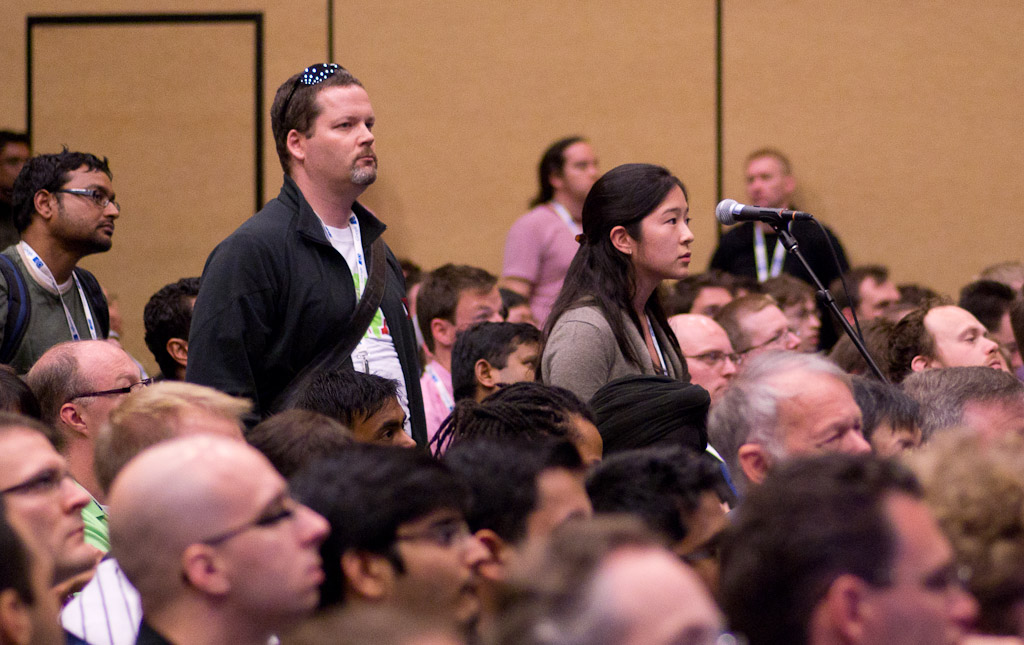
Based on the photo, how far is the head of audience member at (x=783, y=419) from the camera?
2.44m

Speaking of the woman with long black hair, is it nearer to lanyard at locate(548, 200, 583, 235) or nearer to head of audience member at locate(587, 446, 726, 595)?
head of audience member at locate(587, 446, 726, 595)

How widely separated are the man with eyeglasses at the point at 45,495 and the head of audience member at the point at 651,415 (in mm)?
1093

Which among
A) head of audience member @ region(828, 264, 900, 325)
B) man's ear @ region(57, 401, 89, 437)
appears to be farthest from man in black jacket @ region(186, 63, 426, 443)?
head of audience member @ region(828, 264, 900, 325)

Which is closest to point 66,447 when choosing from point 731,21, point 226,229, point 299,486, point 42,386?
point 42,386

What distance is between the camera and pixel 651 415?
2.72m

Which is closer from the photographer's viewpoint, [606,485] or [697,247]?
[606,485]

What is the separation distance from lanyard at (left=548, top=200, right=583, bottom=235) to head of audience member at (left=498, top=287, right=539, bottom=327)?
573 mm

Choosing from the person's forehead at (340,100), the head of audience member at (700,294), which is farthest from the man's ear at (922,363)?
the person's forehead at (340,100)

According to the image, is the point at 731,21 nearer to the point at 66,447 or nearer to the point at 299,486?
the point at 66,447

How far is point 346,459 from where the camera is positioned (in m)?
1.91

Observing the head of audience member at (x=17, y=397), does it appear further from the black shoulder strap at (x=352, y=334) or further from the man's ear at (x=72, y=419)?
the black shoulder strap at (x=352, y=334)

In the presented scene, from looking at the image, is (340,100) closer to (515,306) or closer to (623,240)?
(623,240)

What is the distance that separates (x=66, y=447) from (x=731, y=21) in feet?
14.8

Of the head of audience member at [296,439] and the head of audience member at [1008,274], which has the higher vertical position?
the head of audience member at [1008,274]
